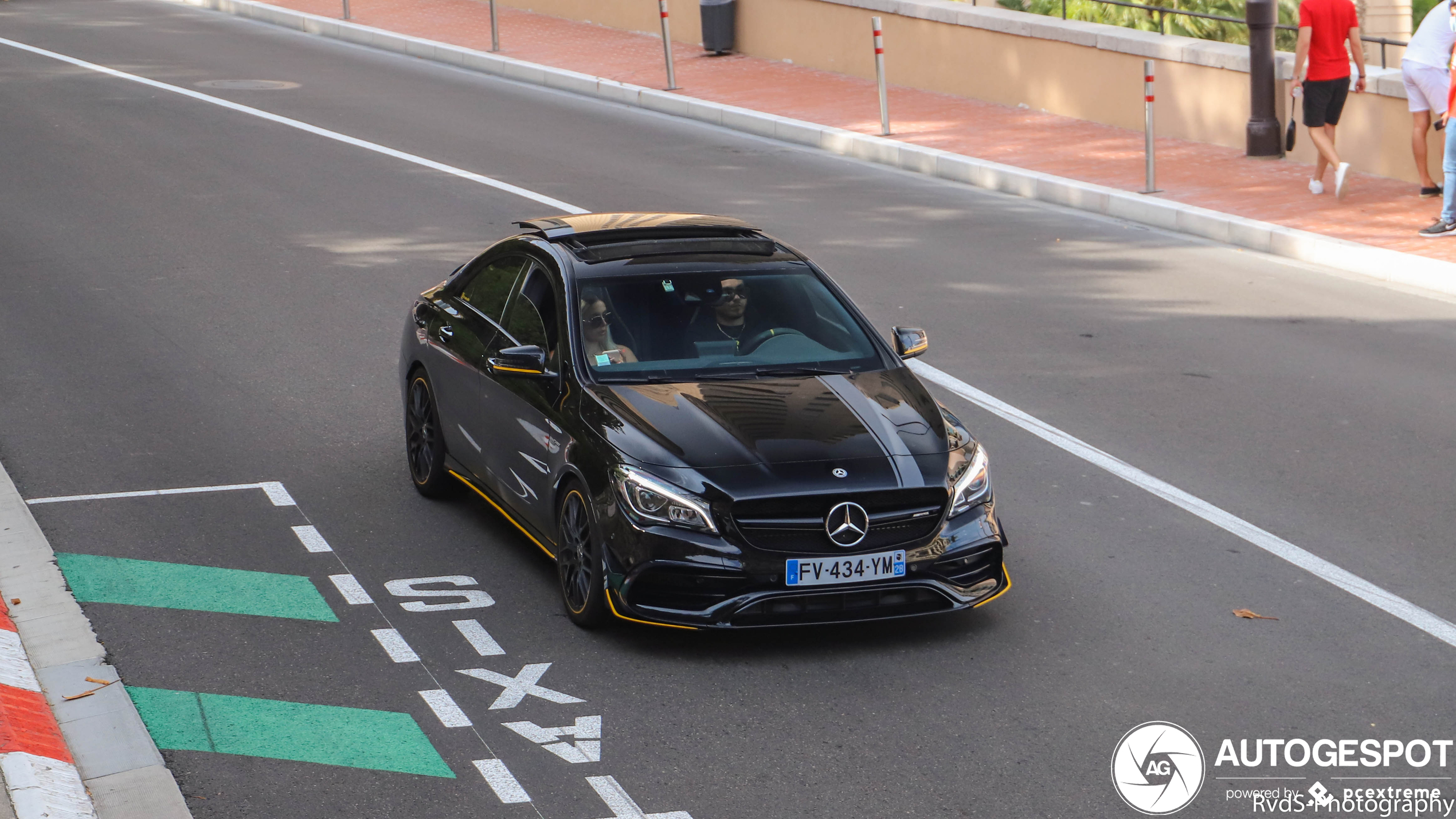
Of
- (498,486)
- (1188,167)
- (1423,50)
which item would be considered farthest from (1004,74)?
(498,486)

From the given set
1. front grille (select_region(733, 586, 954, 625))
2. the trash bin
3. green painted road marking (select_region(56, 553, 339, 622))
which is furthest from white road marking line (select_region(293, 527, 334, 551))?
the trash bin

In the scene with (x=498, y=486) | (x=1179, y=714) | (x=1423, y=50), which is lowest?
(x=1179, y=714)

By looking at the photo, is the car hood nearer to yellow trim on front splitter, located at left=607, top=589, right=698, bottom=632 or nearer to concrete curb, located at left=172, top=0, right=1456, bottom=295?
yellow trim on front splitter, located at left=607, top=589, right=698, bottom=632

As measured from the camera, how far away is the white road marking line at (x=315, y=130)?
16844 mm

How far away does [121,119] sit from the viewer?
2084 cm

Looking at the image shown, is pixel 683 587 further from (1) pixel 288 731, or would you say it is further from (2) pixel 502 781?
(1) pixel 288 731

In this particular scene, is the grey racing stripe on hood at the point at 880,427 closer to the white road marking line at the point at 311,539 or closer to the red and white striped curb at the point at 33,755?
the white road marking line at the point at 311,539

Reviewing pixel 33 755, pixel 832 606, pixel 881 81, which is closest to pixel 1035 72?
pixel 881 81

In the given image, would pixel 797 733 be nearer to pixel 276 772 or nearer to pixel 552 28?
pixel 276 772

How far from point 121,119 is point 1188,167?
13019 millimetres

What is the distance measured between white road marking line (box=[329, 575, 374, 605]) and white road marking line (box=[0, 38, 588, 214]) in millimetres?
8446

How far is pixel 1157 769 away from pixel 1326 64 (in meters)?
11.9

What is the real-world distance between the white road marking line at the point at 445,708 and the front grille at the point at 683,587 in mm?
842

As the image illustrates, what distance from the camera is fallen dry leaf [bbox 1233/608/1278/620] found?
23.7 ft
